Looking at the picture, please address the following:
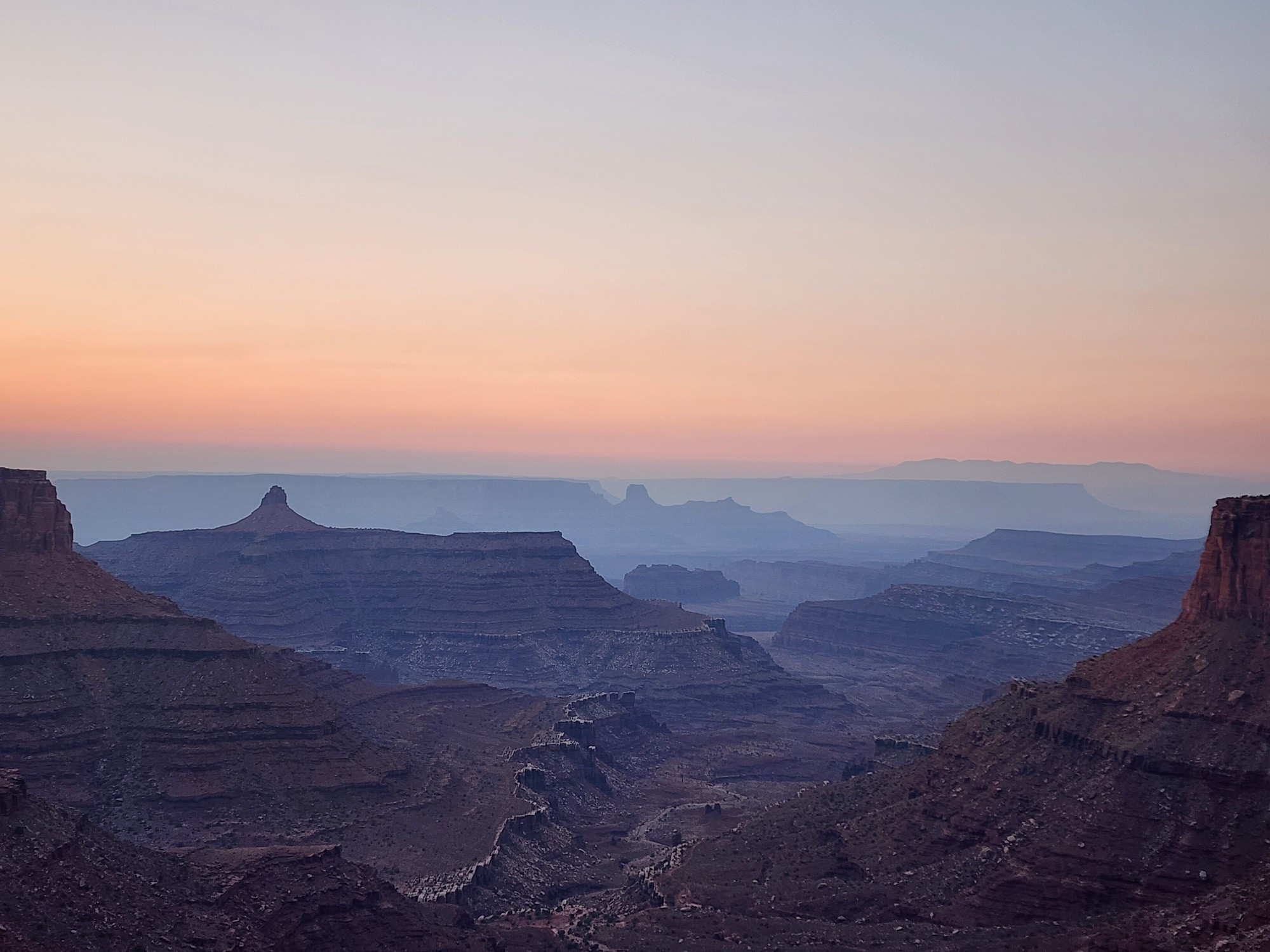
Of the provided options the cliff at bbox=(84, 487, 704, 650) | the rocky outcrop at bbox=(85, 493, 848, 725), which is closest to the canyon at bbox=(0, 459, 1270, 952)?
the rocky outcrop at bbox=(85, 493, 848, 725)

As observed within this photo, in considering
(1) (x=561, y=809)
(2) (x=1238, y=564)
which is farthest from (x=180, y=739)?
(2) (x=1238, y=564)

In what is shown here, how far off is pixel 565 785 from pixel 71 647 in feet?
141

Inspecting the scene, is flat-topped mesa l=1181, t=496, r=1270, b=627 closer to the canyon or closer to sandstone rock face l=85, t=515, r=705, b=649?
the canyon

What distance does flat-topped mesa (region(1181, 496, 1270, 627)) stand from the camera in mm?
69812

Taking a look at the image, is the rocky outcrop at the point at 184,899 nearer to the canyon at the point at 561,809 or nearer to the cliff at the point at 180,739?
the canyon at the point at 561,809

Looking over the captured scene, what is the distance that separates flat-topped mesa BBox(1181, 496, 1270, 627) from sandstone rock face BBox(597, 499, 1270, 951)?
11cm

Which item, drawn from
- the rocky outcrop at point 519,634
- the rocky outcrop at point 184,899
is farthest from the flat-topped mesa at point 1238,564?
the rocky outcrop at point 519,634

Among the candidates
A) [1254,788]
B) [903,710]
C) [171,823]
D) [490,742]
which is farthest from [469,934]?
[903,710]

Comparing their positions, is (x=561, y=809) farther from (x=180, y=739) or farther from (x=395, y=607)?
(x=395, y=607)

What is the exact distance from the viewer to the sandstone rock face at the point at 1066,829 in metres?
59.4

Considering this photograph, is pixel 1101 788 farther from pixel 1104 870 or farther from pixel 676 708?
pixel 676 708

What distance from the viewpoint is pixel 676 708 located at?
163250mm

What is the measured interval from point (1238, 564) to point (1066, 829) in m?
19.3

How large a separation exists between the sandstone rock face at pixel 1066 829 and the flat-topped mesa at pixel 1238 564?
4.5 inches
